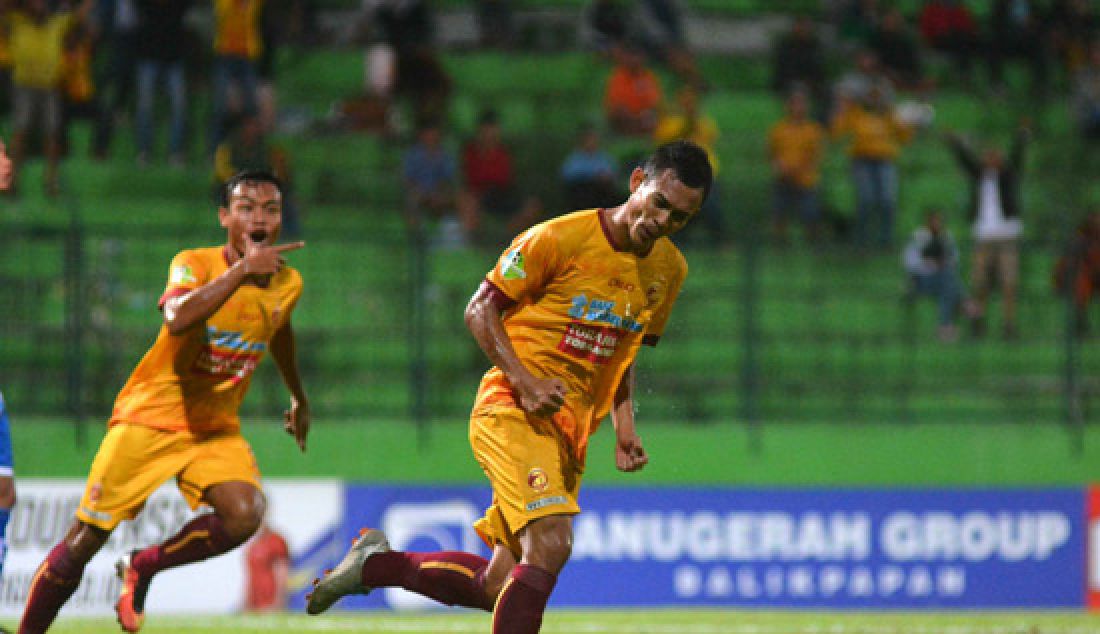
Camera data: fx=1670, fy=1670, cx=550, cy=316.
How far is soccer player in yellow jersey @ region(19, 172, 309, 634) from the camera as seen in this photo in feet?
25.1

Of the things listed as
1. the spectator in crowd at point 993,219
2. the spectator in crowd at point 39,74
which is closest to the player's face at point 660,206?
the spectator in crowd at point 993,219

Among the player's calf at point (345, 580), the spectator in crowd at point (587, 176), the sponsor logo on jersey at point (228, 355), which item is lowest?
the player's calf at point (345, 580)

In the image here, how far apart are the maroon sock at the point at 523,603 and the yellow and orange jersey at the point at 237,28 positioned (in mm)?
10550

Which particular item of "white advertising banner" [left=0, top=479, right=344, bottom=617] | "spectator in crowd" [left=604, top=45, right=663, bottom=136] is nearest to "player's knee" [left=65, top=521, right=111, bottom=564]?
"white advertising banner" [left=0, top=479, right=344, bottom=617]

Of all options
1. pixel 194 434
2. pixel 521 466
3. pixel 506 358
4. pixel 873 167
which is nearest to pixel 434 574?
pixel 521 466

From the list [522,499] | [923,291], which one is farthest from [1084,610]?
[522,499]

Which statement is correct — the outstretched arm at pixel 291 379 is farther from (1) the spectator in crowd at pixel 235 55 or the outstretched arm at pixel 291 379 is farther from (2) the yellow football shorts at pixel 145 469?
(1) the spectator in crowd at pixel 235 55

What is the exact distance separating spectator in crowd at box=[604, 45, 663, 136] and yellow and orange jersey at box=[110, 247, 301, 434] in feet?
31.5

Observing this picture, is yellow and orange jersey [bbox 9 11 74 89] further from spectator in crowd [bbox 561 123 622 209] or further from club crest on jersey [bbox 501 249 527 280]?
club crest on jersey [bbox 501 249 527 280]

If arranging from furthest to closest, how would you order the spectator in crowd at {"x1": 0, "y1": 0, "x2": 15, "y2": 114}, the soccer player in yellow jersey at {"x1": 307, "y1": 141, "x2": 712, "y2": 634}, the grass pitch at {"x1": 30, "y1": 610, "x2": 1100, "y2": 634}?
the spectator in crowd at {"x1": 0, "y1": 0, "x2": 15, "y2": 114} < the grass pitch at {"x1": 30, "y1": 610, "x2": 1100, "y2": 634} < the soccer player in yellow jersey at {"x1": 307, "y1": 141, "x2": 712, "y2": 634}

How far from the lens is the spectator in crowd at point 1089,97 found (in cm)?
1855

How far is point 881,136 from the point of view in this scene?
16.2 meters

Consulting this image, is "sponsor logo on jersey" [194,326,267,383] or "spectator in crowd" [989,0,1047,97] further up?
"spectator in crowd" [989,0,1047,97]

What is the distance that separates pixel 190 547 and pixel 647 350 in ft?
17.5
